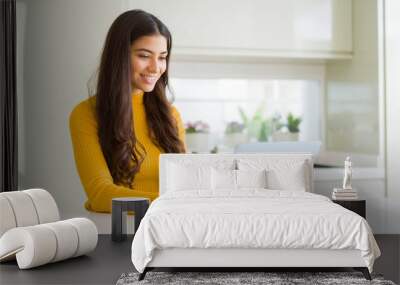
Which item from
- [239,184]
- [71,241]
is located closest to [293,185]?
[239,184]

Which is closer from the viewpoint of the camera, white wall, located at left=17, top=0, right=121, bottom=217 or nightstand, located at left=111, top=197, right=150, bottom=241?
nightstand, located at left=111, top=197, right=150, bottom=241

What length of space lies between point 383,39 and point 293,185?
2.21 metres

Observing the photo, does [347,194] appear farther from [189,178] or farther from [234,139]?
[234,139]

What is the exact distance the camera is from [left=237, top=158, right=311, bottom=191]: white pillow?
5.67 metres

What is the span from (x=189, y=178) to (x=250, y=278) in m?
1.53

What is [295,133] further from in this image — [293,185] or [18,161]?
[18,161]

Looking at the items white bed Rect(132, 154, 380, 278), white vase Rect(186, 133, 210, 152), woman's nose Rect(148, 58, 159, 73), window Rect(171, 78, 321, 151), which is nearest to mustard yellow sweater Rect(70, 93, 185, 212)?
woman's nose Rect(148, 58, 159, 73)

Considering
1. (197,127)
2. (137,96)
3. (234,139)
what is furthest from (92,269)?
(234,139)

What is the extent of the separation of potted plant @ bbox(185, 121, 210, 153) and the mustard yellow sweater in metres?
0.90

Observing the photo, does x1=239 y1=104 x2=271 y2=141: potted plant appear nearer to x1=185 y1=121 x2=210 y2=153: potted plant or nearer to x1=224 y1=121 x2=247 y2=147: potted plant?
x1=224 y1=121 x2=247 y2=147: potted plant

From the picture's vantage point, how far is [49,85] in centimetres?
666

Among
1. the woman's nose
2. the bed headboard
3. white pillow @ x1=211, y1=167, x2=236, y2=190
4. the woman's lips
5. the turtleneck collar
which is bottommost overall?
white pillow @ x1=211, y1=167, x2=236, y2=190

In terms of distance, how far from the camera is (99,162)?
6.12m

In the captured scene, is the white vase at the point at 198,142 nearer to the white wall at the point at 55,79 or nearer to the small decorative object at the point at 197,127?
the small decorative object at the point at 197,127
